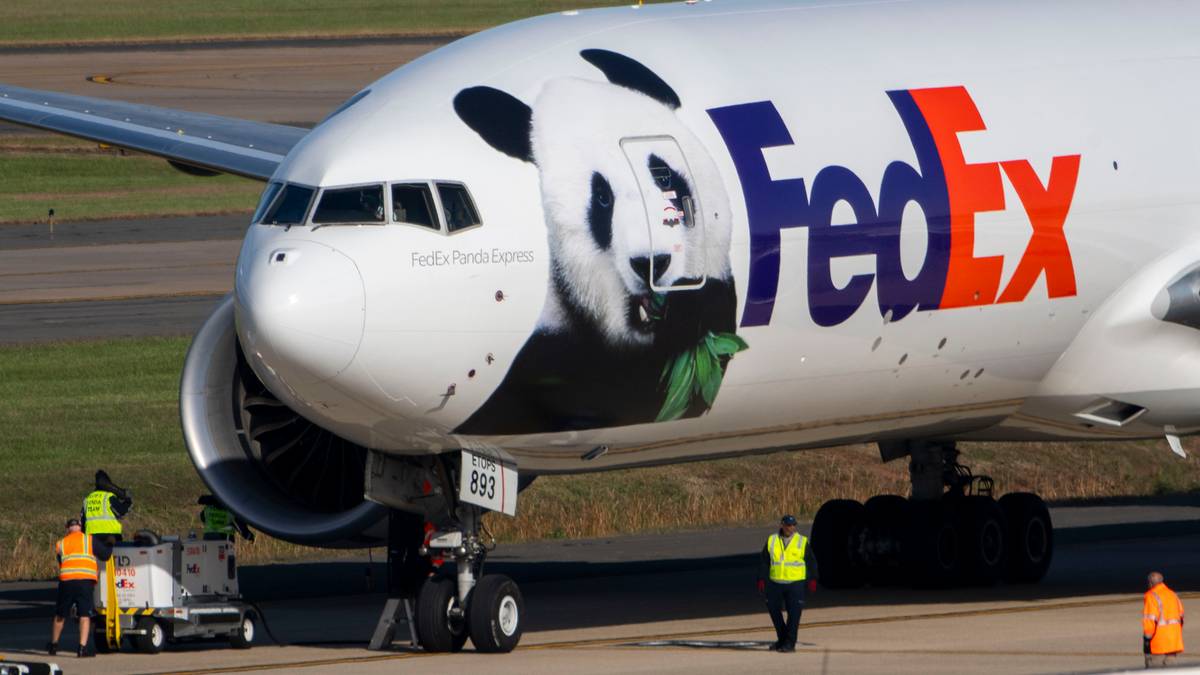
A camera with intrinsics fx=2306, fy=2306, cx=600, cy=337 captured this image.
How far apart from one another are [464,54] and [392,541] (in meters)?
4.67

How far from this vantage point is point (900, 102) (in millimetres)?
22250

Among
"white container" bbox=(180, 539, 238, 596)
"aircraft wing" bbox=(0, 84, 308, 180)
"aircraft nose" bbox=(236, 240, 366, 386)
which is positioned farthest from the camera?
"aircraft wing" bbox=(0, 84, 308, 180)

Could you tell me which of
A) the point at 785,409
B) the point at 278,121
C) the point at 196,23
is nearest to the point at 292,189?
the point at 785,409

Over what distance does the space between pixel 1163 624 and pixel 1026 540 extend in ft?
28.5

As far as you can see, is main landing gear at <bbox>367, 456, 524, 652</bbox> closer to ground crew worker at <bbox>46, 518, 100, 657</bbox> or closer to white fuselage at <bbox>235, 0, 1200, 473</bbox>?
white fuselage at <bbox>235, 0, 1200, 473</bbox>

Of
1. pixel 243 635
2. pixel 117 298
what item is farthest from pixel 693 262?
pixel 117 298

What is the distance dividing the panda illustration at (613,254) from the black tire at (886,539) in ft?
24.0

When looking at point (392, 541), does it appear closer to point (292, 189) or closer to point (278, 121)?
point (292, 189)

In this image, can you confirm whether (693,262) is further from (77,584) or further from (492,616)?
(77,584)

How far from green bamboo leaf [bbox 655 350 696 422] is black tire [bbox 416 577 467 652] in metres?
2.47

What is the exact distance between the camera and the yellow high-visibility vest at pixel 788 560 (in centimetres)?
2156

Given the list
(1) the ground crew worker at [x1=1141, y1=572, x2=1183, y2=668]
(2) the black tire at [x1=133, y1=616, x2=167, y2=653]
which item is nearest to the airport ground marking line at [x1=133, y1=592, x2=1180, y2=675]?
(1) the ground crew worker at [x1=1141, y1=572, x2=1183, y2=668]

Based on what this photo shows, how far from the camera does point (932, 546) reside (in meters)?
27.1

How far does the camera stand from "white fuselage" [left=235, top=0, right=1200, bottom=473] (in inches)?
762
